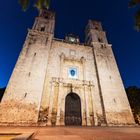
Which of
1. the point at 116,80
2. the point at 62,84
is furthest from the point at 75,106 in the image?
the point at 116,80

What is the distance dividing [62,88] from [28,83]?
4183 millimetres

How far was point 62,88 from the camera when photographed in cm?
1503

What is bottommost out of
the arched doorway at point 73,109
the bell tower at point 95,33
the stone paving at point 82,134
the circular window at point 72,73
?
the stone paving at point 82,134

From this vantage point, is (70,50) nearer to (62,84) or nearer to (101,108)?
(62,84)

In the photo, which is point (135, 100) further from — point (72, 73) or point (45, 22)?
point (45, 22)

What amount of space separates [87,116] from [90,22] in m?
21.9

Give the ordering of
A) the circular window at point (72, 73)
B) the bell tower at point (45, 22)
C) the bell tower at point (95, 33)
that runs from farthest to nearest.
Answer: the bell tower at point (95, 33)
the bell tower at point (45, 22)
the circular window at point (72, 73)

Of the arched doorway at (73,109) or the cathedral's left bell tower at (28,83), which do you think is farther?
the arched doorway at (73,109)

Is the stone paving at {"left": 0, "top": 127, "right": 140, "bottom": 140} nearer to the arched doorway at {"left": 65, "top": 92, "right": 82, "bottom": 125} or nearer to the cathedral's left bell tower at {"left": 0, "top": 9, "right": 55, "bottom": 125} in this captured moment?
the cathedral's left bell tower at {"left": 0, "top": 9, "right": 55, "bottom": 125}

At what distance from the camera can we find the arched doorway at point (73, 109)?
44.7ft

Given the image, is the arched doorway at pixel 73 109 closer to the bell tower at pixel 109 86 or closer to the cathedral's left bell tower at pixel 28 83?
the bell tower at pixel 109 86

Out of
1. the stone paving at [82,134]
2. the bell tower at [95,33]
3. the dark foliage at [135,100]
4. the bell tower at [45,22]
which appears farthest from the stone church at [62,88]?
the stone paving at [82,134]

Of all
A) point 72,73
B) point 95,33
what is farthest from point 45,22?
point 72,73

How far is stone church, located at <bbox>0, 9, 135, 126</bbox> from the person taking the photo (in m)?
12.5
